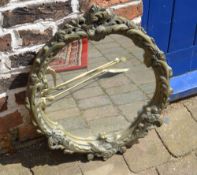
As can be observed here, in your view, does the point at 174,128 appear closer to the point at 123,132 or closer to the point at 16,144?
the point at 123,132

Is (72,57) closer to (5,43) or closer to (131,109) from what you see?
(5,43)

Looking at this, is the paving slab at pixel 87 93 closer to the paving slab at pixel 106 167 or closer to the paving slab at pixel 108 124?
the paving slab at pixel 108 124

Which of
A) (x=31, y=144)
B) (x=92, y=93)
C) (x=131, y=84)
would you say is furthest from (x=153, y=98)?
(x=31, y=144)

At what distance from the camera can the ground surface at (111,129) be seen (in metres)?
1.71

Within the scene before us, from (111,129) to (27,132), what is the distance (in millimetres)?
371

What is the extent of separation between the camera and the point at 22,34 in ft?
4.99

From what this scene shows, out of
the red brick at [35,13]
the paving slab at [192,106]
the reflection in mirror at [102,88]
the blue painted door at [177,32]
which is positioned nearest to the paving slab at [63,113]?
the reflection in mirror at [102,88]

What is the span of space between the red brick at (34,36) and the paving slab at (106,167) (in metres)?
0.59

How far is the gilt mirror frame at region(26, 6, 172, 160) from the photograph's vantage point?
4.86ft

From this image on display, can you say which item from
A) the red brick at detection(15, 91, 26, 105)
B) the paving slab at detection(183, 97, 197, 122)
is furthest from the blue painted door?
the red brick at detection(15, 91, 26, 105)

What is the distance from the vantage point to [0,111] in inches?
65.5

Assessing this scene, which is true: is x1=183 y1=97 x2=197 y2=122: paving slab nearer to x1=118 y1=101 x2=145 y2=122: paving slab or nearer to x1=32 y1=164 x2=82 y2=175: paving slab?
x1=118 y1=101 x2=145 y2=122: paving slab

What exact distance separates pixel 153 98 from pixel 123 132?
0.20 metres

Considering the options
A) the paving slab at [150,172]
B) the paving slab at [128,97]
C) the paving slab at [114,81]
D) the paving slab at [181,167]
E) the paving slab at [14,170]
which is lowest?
the paving slab at [181,167]
